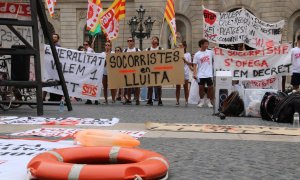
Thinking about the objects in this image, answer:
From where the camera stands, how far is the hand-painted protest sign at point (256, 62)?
43.0 feet

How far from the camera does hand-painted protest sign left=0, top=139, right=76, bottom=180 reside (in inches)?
154

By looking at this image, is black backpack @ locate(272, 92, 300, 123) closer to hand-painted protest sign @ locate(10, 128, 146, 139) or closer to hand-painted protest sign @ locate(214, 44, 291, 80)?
hand-painted protest sign @ locate(10, 128, 146, 139)

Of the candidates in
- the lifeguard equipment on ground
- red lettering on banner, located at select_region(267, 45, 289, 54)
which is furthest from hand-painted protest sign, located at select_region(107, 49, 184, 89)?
the lifeguard equipment on ground

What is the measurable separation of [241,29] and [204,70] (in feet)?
11.8

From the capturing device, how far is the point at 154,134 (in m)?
6.79

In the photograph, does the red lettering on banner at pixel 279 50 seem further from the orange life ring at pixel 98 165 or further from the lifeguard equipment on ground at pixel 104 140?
the orange life ring at pixel 98 165

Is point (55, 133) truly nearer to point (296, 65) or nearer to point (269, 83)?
point (269, 83)

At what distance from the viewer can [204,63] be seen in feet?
43.3

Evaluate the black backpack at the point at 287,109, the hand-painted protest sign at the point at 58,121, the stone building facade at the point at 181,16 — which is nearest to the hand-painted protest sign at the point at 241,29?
the black backpack at the point at 287,109

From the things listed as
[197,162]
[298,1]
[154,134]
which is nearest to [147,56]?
[154,134]

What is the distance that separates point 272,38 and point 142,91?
4570 millimetres

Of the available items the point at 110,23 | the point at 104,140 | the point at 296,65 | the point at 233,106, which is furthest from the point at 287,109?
the point at 110,23

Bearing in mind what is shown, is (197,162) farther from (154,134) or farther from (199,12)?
(199,12)

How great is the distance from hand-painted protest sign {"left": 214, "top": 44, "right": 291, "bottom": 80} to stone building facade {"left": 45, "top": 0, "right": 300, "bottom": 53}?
2005cm
